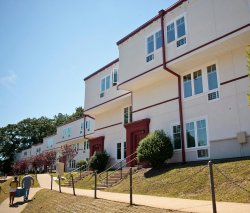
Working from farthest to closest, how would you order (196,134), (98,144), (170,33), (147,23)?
(98,144)
(147,23)
(170,33)
(196,134)

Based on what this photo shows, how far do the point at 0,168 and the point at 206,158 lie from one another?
8035 cm

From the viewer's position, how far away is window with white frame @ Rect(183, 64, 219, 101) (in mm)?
16828

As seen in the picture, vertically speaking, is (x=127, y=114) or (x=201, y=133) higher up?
(x=127, y=114)

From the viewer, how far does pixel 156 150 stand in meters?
17.0

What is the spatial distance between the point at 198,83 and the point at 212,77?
104 centimetres

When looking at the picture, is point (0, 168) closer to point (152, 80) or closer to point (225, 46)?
point (152, 80)

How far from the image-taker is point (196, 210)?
26.1 ft

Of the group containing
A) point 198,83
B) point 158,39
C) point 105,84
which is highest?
point 158,39

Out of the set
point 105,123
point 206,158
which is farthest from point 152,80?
point 105,123

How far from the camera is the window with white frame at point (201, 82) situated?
16828 mm

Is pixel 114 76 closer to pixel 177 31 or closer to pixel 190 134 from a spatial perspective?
pixel 177 31

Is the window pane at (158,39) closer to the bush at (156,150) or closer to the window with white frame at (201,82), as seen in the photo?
the window with white frame at (201,82)

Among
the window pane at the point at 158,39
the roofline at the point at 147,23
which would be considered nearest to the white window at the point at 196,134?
the window pane at the point at 158,39

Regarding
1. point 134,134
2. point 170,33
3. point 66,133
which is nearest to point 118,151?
point 134,134
